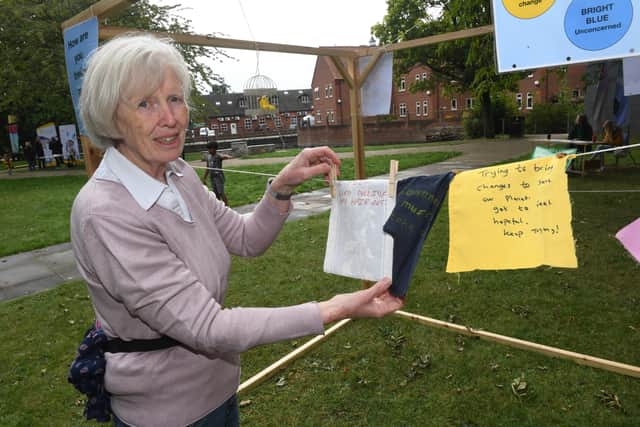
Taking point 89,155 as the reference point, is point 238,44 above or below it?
above

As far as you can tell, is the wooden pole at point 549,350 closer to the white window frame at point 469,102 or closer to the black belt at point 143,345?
the black belt at point 143,345

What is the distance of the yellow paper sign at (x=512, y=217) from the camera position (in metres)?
1.76

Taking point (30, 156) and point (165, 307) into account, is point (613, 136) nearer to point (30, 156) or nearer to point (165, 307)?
point (165, 307)

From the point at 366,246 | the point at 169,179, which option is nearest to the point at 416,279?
the point at 366,246

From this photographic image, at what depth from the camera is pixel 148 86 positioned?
1282mm

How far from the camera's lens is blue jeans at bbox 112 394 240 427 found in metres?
1.48

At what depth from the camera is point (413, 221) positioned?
85.4 inches

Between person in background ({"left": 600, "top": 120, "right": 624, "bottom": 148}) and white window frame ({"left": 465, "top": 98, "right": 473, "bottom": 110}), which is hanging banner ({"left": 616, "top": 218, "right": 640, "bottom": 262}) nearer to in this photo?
person in background ({"left": 600, "top": 120, "right": 624, "bottom": 148})

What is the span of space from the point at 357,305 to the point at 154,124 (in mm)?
826

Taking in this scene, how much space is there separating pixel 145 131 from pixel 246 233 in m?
0.67

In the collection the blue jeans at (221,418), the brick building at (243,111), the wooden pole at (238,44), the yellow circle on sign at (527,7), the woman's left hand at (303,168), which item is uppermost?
the brick building at (243,111)

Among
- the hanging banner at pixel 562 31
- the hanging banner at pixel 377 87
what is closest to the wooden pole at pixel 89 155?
the hanging banner at pixel 562 31

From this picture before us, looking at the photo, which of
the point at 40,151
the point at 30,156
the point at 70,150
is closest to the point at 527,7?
the point at 70,150

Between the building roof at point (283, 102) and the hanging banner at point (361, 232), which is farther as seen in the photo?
the building roof at point (283, 102)
